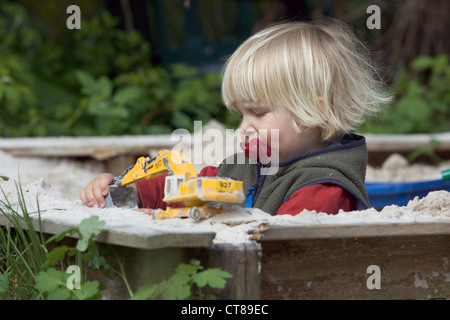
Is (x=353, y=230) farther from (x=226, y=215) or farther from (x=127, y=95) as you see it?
(x=127, y=95)

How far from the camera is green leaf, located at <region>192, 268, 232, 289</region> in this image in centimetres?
140

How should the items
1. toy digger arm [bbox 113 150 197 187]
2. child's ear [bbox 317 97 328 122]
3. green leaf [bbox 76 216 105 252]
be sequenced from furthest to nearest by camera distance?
child's ear [bbox 317 97 328 122] < toy digger arm [bbox 113 150 197 187] < green leaf [bbox 76 216 105 252]

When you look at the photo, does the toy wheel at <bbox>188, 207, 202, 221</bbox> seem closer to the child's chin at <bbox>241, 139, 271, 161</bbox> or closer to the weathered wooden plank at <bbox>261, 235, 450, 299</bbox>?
the weathered wooden plank at <bbox>261, 235, 450, 299</bbox>

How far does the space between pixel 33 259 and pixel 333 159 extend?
0.90 m

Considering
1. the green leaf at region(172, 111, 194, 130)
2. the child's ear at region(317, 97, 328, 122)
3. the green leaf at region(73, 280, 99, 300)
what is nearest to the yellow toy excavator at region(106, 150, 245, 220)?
the green leaf at region(73, 280, 99, 300)

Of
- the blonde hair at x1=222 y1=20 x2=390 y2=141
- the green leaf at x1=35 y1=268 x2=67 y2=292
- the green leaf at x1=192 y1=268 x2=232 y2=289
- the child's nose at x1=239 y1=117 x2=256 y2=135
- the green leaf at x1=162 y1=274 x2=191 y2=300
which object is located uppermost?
the blonde hair at x1=222 y1=20 x2=390 y2=141

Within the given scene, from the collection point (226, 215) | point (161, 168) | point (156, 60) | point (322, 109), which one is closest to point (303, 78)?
point (322, 109)

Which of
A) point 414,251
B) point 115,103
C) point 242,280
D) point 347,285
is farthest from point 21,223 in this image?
point 115,103

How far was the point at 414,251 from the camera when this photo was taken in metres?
1.77

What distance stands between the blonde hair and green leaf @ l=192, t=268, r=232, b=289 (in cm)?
83

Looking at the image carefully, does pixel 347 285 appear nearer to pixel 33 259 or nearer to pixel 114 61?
pixel 33 259

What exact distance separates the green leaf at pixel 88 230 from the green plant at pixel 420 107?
3.89 m

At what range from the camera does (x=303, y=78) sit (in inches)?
85.9
